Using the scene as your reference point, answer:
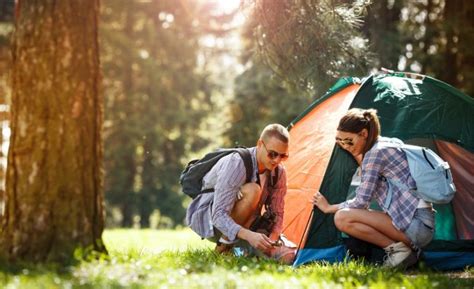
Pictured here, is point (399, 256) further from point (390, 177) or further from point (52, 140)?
point (52, 140)

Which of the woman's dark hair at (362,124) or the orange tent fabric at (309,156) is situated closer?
the woman's dark hair at (362,124)

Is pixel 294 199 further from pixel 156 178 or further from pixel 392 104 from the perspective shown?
pixel 156 178

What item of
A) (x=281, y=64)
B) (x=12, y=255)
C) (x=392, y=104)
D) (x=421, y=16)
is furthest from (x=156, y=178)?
(x=12, y=255)

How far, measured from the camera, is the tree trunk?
13.7 feet

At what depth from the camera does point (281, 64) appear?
7.78 metres

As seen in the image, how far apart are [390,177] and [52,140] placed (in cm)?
268

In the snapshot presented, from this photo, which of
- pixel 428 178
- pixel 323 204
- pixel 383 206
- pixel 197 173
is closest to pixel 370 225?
pixel 383 206

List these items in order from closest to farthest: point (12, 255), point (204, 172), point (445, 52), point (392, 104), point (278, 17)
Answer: point (12, 255) < point (204, 172) < point (392, 104) < point (278, 17) < point (445, 52)

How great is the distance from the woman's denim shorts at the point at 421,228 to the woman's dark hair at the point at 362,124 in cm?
66

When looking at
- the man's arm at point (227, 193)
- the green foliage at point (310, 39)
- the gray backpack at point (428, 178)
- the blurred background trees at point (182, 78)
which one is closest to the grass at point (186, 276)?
the man's arm at point (227, 193)

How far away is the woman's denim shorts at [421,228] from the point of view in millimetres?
5344

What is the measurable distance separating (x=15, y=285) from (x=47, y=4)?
1.76 m

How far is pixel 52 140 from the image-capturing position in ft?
13.7

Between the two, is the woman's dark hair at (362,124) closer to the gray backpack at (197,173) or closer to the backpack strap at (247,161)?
the backpack strap at (247,161)
